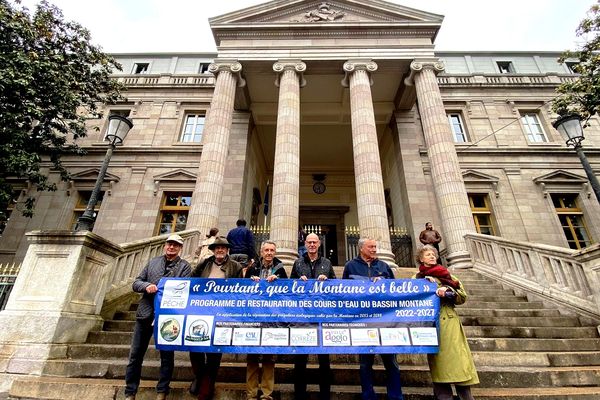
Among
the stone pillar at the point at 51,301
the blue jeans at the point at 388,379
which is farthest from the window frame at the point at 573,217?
the stone pillar at the point at 51,301

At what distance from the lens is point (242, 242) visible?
538cm

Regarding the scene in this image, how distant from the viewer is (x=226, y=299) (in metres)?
3.42

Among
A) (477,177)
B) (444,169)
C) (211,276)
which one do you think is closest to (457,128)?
(477,177)

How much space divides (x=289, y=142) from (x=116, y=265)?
649 cm

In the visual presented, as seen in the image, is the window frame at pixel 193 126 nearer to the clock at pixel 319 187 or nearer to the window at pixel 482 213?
the clock at pixel 319 187

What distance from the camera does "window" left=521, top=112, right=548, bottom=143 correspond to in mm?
14250

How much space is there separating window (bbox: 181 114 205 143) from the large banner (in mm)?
12465

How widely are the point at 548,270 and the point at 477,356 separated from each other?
3.38 metres

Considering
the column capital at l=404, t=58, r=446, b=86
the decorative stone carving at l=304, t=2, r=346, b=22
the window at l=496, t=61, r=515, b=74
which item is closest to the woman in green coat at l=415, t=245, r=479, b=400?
the column capital at l=404, t=58, r=446, b=86

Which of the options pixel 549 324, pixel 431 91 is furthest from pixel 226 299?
pixel 431 91

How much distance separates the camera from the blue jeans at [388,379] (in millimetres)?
2859

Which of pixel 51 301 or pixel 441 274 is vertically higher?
pixel 441 274

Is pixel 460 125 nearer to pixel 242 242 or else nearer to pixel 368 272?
pixel 242 242

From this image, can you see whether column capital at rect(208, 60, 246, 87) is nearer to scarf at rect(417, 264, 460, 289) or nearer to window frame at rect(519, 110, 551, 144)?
scarf at rect(417, 264, 460, 289)
